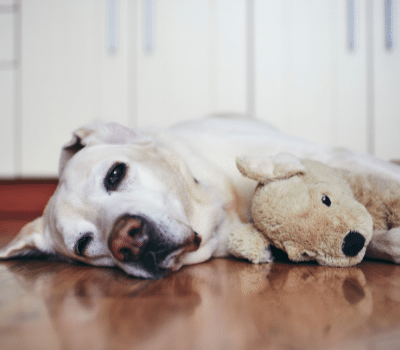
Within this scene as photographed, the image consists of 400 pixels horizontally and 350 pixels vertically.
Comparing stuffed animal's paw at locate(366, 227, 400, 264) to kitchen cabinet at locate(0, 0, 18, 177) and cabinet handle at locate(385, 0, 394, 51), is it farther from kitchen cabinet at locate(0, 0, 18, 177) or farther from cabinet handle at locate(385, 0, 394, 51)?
kitchen cabinet at locate(0, 0, 18, 177)

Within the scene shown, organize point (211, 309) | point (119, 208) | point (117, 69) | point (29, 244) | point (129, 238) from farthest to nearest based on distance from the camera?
point (117, 69) → point (29, 244) → point (119, 208) → point (129, 238) → point (211, 309)

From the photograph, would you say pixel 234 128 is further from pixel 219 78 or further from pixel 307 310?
pixel 219 78

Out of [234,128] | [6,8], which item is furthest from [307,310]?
[6,8]

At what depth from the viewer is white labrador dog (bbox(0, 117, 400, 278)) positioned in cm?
89

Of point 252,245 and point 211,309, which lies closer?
point 211,309

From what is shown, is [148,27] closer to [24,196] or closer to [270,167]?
[24,196]

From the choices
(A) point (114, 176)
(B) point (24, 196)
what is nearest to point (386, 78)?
(A) point (114, 176)

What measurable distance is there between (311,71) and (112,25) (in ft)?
6.69

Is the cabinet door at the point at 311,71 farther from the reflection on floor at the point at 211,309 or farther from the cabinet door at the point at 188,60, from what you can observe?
the reflection on floor at the point at 211,309

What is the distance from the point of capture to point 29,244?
4.03ft

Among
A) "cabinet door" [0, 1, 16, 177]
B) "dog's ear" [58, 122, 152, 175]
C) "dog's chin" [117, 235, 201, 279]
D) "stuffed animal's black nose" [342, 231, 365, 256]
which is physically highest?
"cabinet door" [0, 1, 16, 177]

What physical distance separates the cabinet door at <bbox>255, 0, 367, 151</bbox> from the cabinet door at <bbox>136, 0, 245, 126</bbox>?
0.24 m

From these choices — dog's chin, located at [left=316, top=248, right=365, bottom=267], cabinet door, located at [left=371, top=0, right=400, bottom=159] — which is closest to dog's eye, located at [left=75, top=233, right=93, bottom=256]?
dog's chin, located at [left=316, top=248, right=365, bottom=267]

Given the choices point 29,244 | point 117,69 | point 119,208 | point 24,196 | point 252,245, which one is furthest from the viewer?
point 117,69
